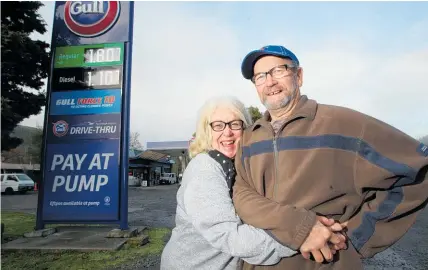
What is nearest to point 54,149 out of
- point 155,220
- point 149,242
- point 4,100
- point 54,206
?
point 54,206

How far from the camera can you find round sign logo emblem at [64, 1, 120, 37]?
7621mm

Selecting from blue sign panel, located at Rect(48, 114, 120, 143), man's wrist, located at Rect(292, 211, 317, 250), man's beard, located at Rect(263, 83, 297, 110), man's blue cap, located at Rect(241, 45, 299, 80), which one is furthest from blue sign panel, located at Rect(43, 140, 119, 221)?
man's wrist, located at Rect(292, 211, 317, 250)

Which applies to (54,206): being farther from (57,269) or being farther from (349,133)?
(349,133)

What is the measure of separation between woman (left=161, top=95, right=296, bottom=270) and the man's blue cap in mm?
292

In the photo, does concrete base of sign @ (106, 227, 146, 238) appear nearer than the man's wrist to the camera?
No

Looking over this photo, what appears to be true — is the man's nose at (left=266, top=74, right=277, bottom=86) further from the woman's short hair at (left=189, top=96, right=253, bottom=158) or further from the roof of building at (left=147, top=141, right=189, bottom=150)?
the roof of building at (left=147, top=141, right=189, bottom=150)

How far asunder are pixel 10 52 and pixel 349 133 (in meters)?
9.57

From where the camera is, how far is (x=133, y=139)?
67.6 m

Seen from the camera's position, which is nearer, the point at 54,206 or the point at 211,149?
the point at 211,149

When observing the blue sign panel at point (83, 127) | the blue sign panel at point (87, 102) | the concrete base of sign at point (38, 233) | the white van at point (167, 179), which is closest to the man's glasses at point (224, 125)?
the blue sign panel at point (83, 127)

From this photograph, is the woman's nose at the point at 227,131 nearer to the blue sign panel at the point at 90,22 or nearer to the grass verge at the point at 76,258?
the grass verge at the point at 76,258

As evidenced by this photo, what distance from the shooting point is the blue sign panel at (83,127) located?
7.27 m

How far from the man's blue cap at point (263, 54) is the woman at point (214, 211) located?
11.5 inches

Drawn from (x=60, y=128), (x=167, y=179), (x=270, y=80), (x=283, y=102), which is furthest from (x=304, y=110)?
(x=167, y=179)
